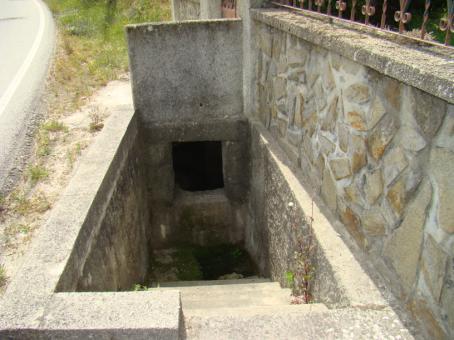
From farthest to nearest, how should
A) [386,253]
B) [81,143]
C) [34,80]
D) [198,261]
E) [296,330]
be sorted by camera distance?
1. [34,80]
2. [198,261]
3. [81,143]
4. [386,253]
5. [296,330]

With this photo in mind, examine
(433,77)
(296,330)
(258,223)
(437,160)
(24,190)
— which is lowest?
(258,223)

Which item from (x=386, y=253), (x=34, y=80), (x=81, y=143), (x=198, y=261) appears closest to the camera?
(x=386, y=253)

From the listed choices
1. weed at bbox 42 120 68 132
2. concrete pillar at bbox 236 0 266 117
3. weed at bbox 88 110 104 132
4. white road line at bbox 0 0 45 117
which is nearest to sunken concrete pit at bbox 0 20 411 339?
concrete pillar at bbox 236 0 266 117

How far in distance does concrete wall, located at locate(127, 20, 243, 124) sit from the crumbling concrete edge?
2688 millimetres

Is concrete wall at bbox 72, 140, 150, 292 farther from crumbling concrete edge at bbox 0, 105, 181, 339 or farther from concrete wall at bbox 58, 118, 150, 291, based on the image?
crumbling concrete edge at bbox 0, 105, 181, 339

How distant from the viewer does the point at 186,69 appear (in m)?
5.68

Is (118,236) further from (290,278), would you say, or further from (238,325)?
(238,325)

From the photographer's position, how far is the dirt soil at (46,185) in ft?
12.7

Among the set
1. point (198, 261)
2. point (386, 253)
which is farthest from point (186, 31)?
point (386, 253)

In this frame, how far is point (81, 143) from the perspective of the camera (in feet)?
19.8

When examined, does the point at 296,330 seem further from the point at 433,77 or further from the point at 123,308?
the point at 433,77

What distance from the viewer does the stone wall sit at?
2033 millimetres

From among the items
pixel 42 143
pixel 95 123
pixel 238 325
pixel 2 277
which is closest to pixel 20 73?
pixel 95 123

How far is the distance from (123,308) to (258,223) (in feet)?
11.4
